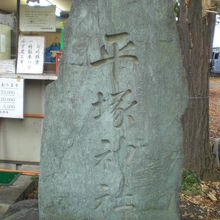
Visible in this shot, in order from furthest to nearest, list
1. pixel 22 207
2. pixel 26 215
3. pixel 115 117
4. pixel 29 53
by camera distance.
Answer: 1. pixel 29 53
2. pixel 22 207
3. pixel 26 215
4. pixel 115 117

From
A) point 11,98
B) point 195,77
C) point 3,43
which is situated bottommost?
point 11,98

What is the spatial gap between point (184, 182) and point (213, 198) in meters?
0.48

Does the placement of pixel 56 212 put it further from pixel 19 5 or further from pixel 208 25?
pixel 208 25

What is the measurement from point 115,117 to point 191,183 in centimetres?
283

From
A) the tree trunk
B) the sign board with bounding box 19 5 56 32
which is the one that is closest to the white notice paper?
the sign board with bounding box 19 5 56 32

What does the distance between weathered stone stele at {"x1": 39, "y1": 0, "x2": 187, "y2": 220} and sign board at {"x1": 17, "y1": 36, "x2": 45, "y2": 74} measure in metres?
2.24

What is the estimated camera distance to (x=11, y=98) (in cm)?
510

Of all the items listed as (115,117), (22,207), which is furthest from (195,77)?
(22,207)

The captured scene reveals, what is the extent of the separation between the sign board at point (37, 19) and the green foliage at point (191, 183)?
301cm

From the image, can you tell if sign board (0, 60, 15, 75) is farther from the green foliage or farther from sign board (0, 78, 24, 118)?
the green foliage

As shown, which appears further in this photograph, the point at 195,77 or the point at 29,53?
the point at 195,77

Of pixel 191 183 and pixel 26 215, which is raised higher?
pixel 26 215

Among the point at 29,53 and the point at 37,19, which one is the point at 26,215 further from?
the point at 37,19

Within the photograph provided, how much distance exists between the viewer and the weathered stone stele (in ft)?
9.45
